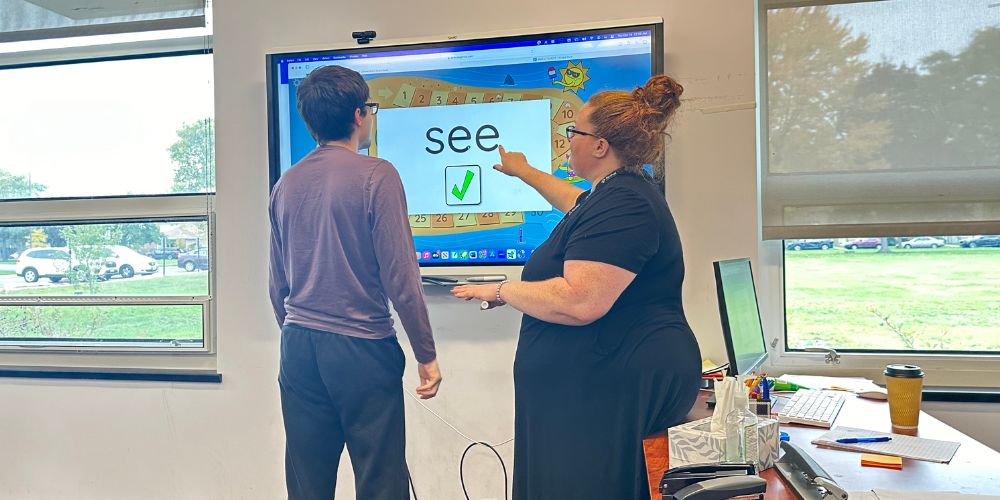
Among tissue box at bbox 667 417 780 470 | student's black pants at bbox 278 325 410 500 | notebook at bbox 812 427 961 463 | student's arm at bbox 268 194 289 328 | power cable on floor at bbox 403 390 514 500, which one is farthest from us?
power cable on floor at bbox 403 390 514 500

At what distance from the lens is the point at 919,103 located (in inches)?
89.8

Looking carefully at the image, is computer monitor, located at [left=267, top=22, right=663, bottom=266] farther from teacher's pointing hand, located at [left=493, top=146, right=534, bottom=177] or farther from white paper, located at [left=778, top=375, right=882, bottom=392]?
white paper, located at [left=778, top=375, right=882, bottom=392]

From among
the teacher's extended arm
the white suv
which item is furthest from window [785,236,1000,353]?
the white suv

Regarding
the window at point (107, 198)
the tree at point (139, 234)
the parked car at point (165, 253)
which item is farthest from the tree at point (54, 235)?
the parked car at point (165, 253)

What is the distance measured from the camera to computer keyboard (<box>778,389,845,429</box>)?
1.58m

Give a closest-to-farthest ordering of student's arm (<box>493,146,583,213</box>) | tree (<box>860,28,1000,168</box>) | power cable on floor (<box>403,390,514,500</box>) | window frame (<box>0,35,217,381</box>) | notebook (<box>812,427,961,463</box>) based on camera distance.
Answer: notebook (<box>812,427,961,463</box>) → student's arm (<box>493,146,583,213</box>) → tree (<box>860,28,1000,168</box>) → power cable on floor (<box>403,390,514,500</box>) → window frame (<box>0,35,217,381</box>)

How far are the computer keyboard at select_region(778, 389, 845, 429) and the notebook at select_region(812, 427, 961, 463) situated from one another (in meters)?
0.10

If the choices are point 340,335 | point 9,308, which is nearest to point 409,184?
point 340,335

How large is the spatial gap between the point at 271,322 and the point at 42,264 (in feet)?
3.96

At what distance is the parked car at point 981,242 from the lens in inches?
91.7

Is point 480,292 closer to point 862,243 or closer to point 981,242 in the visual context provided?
point 862,243

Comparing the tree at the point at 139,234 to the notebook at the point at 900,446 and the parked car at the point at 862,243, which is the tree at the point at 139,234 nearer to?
the notebook at the point at 900,446

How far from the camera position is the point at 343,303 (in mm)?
1682

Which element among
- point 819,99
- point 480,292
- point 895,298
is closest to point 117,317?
point 480,292
